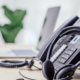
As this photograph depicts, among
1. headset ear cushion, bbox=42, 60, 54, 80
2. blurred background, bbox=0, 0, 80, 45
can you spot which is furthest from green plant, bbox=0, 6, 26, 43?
headset ear cushion, bbox=42, 60, 54, 80

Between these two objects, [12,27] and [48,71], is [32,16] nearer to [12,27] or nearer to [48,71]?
[12,27]

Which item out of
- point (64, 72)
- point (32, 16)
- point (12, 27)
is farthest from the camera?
point (32, 16)

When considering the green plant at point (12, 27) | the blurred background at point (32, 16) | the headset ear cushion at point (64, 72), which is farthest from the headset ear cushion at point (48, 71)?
the green plant at point (12, 27)

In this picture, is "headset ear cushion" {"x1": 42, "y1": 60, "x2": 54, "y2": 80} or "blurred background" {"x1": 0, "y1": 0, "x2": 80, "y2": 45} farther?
"blurred background" {"x1": 0, "y1": 0, "x2": 80, "y2": 45}


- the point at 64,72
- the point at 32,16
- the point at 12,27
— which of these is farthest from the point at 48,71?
the point at 32,16

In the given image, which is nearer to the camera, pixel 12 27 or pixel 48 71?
pixel 48 71

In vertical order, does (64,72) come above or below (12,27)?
above

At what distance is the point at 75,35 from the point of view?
595mm

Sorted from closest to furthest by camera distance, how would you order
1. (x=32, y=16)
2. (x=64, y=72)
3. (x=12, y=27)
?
(x=64, y=72) → (x=12, y=27) → (x=32, y=16)

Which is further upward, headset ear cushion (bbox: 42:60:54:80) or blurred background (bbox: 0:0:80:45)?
headset ear cushion (bbox: 42:60:54:80)

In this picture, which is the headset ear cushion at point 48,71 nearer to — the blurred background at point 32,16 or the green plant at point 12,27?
the blurred background at point 32,16

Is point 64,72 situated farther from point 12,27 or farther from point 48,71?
point 12,27

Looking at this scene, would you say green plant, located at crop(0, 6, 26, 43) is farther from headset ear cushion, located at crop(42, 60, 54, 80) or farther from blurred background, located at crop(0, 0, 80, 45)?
headset ear cushion, located at crop(42, 60, 54, 80)

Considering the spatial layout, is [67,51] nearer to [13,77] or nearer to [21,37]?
[13,77]
